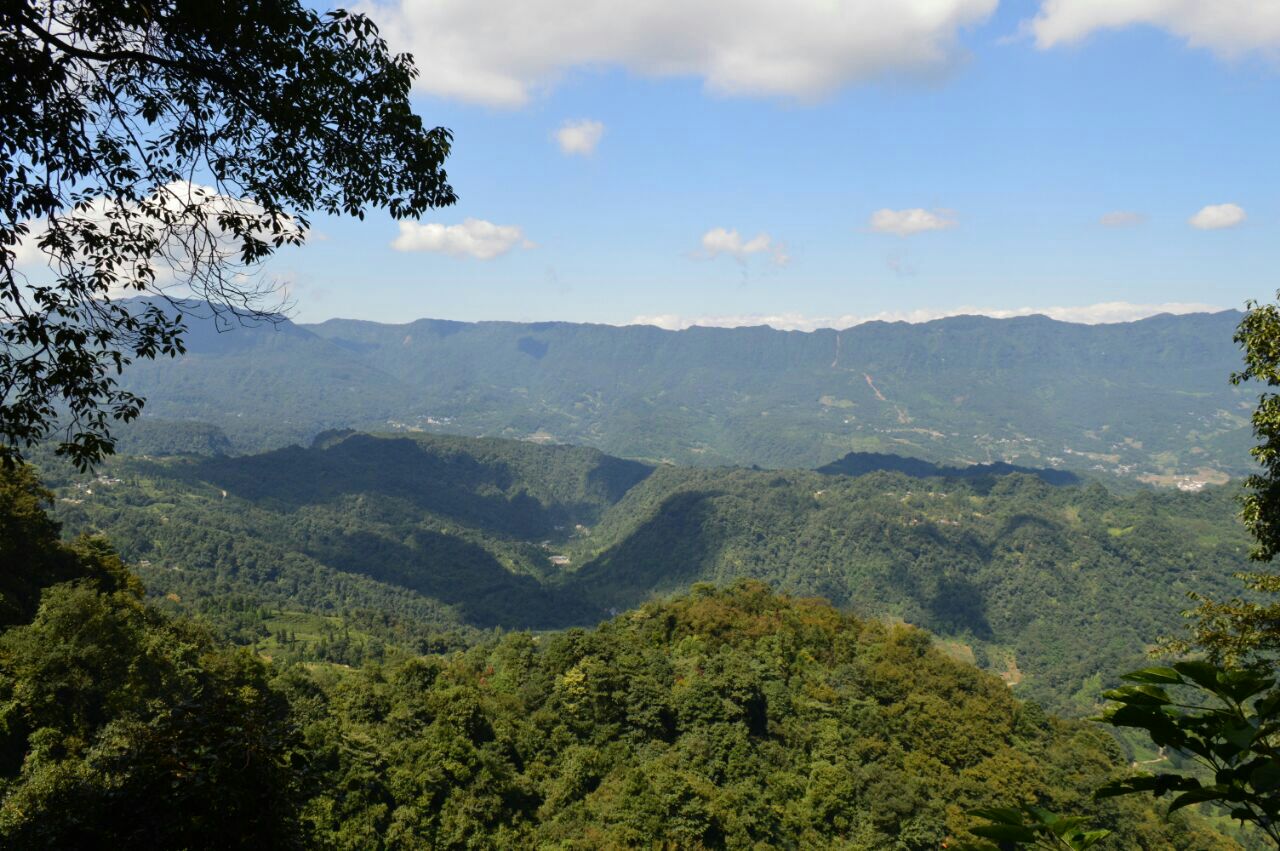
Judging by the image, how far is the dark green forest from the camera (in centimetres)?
673

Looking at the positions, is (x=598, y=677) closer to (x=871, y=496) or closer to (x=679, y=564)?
(x=679, y=564)

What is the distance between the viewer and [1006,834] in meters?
2.13

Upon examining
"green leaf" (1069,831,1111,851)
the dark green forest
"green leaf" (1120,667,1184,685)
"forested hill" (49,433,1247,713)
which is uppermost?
"green leaf" (1120,667,1184,685)

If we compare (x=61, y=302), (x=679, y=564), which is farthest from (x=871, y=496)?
(x=61, y=302)

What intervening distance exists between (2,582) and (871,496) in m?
182

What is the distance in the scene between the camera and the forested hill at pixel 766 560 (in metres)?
124

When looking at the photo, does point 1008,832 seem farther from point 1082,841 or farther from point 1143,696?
point 1143,696

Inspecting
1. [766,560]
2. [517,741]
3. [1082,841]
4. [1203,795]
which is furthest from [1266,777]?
[766,560]

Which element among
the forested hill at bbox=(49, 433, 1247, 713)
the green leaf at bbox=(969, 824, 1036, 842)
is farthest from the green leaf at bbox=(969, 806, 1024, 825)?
the forested hill at bbox=(49, 433, 1247, 713)

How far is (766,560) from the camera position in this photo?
171375 mm

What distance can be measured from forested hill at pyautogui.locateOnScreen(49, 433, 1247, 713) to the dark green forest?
238 feet

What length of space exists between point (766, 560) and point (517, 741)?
14825cm

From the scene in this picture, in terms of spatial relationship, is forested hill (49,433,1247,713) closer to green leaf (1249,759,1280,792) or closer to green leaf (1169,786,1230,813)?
green leaf (1169,786,1230,813)

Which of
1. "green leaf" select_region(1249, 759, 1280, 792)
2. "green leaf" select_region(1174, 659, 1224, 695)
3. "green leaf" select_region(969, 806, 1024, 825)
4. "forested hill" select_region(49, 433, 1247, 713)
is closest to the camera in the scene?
"green leaf" select_region(1249, 759, 1280, 792)
